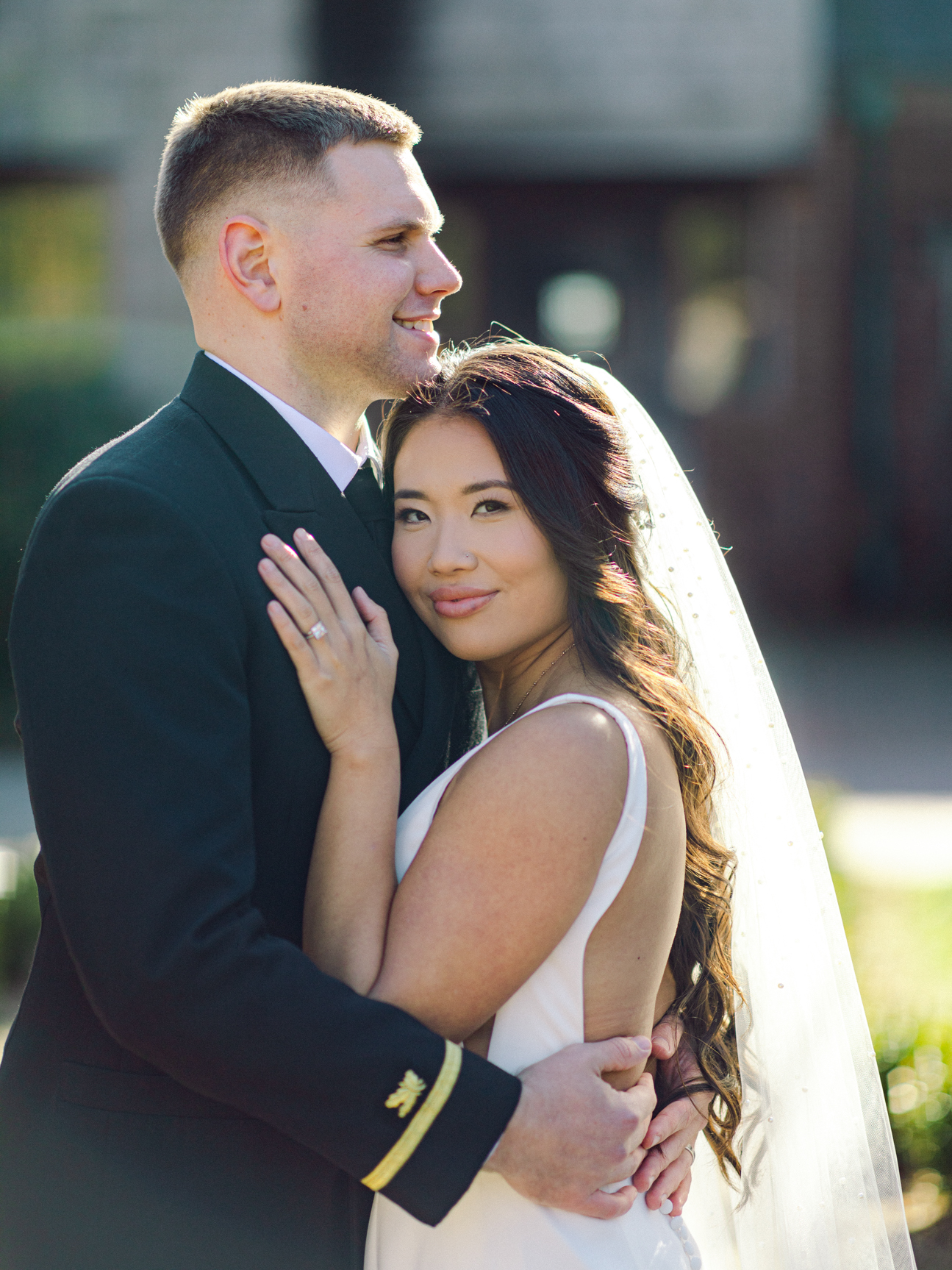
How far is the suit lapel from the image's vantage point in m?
2.15

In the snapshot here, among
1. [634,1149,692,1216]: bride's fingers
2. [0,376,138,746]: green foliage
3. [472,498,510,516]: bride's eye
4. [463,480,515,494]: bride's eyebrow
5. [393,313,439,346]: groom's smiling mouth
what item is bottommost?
[0,376,138,746]: green foliage

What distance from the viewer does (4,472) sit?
911 cm

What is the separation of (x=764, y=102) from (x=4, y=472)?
7.52 metres

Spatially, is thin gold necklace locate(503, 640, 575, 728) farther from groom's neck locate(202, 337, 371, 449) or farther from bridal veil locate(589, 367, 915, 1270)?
groom's neck locate(202, 337, 371, 449)

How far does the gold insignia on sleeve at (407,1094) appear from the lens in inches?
70.2

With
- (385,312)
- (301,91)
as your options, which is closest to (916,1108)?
(385,312)

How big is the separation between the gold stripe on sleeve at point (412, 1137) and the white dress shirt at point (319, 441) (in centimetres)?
101

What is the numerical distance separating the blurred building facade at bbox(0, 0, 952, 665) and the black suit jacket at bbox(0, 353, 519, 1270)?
899 centimetres

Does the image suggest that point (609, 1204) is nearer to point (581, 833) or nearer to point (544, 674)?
point (581, 833)

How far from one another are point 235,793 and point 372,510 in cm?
76

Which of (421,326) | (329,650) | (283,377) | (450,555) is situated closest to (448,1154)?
(329,650)

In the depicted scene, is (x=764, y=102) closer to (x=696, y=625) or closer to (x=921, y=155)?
(x=921, y=155)

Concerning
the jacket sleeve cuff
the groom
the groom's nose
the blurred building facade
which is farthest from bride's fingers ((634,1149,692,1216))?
the blurred building facade

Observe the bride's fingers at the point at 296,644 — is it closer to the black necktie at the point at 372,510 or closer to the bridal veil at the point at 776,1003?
the black necktie at the point at 372,510
